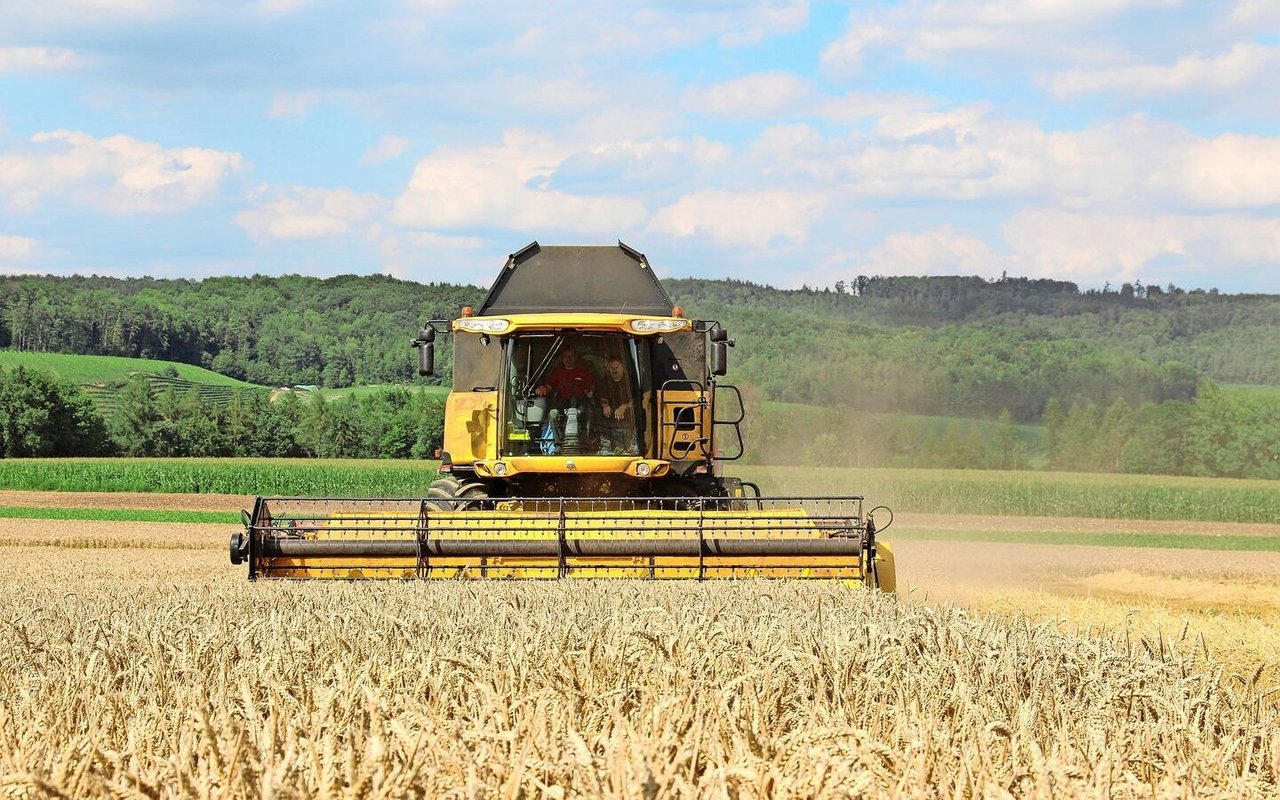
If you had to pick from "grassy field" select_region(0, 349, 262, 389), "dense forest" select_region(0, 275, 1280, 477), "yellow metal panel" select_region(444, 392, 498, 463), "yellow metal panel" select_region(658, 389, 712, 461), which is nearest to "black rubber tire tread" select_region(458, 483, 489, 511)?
"yellow metal panel" select_region(444, 392, 498, 463)

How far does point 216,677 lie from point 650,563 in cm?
565

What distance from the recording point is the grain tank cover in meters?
13.8

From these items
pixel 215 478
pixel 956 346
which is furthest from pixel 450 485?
pixel 956 346

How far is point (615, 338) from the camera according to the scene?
12.4m

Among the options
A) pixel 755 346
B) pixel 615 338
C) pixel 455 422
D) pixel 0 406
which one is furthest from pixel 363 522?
pixel 0 406

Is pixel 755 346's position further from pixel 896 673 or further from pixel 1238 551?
pixel 896 673

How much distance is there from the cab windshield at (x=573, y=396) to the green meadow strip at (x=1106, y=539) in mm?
18062

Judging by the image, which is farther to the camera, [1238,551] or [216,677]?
[1238,551]

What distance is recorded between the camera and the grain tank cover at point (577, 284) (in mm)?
13805

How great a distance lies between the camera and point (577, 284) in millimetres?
14062

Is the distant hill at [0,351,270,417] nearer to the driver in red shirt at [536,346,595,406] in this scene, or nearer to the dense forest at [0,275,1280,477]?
the dense forest at [0,275,1280,477]

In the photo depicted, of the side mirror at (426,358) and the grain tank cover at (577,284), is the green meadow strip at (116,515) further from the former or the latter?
the side mirror at (426,358)

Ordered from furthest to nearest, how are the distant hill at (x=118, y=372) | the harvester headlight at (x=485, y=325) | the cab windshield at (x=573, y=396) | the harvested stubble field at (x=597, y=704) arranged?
the distant hill at (x=118, y=372), the cab windshield at (x=573, y=396), the harvester headlight at (x=485, y=325), the harvested stubble field at (x=597, y=704)

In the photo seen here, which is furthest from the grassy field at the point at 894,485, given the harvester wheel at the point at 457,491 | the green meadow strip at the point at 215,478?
the harvester wheel at the point at 457,491
